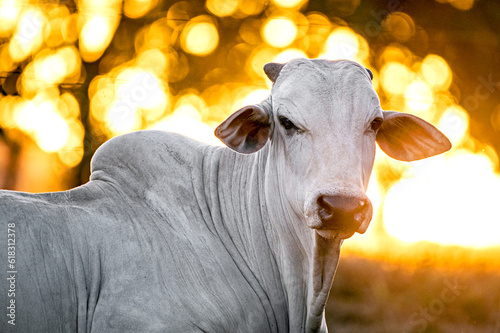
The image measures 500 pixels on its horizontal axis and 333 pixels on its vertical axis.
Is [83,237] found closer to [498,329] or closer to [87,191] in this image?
[87,191]

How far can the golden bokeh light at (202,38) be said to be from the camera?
15398 millimetres

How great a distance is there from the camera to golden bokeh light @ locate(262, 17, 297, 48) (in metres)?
14.3

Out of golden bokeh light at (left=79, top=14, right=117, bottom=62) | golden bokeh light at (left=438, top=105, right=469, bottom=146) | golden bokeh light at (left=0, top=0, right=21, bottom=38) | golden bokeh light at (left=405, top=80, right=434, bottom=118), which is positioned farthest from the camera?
golden bokeh light at (left=79, top=14, right=117, bottom=62)

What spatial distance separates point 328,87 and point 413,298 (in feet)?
21.0

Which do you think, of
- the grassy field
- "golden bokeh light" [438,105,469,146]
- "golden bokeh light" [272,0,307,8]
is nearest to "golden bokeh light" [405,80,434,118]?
"golden bokeh light" [438,105,469,146]

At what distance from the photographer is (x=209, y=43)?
15.6 m

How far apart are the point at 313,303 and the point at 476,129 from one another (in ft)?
36.0

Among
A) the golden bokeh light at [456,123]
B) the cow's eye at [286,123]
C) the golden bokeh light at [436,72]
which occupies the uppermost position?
the cow's eye at [286,123]

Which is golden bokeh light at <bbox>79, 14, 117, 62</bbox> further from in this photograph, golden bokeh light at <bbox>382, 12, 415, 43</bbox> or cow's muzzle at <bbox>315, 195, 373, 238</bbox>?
cow's muzzle at <bbox>315, 195, 373, 238</bbox>

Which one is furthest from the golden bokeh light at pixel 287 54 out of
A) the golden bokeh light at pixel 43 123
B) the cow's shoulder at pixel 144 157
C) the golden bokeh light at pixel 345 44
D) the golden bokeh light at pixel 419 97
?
the cow's shoulder at pixel 144 157

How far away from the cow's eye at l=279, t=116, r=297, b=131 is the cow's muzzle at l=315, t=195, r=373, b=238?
1.67 ft

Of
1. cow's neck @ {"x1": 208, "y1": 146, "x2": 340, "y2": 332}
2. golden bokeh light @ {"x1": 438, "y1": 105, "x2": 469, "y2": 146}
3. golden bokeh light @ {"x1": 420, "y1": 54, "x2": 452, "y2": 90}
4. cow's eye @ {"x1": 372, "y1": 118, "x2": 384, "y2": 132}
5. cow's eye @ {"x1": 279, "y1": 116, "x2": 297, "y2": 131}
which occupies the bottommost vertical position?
golden bokeh light @ {"x1": 438, "y1": 105, "x2": 469, "y2": 146}

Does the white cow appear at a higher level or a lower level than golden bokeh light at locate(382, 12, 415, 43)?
higher

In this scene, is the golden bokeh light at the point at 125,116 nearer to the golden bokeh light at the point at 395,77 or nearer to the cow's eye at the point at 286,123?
the golden bokeh light at the point at 395,77
